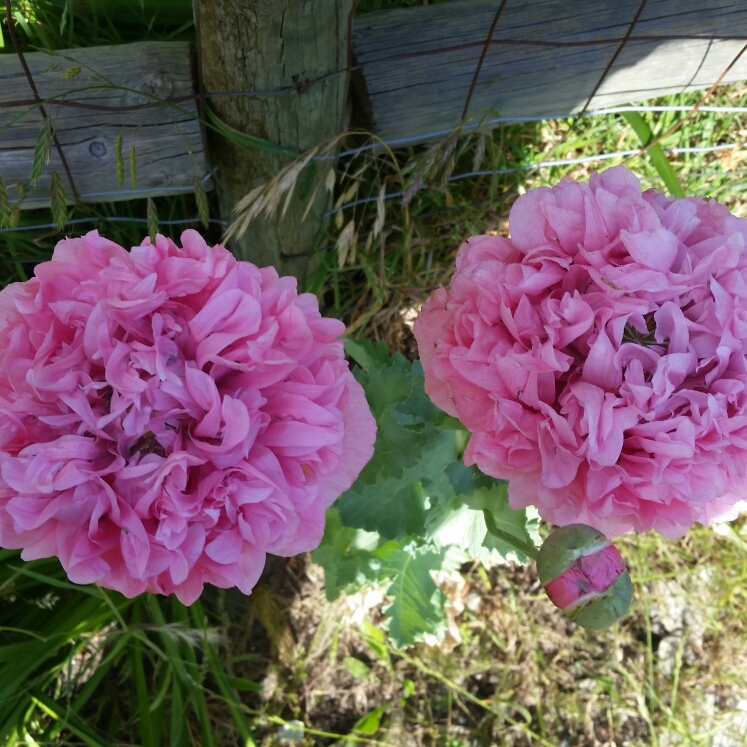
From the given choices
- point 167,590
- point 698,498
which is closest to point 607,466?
point 698,498

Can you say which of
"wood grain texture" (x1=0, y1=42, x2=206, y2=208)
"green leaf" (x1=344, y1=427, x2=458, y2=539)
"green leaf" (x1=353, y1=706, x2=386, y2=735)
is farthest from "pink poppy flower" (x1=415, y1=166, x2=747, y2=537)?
"green leaf" (x1=353, y1=706, x2=386, y2=735)

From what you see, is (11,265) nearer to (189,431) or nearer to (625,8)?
(189,431)

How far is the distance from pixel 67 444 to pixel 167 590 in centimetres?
26

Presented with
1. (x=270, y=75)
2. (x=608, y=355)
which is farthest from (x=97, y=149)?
(x=608, y=355)

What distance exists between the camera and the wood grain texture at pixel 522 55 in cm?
144

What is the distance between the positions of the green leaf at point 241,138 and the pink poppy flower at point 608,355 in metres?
0.65

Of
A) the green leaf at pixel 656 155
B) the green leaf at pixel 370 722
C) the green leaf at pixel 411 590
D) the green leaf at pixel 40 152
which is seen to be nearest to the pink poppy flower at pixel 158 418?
the green leaf at pixel 40 152

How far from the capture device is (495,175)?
200 cm

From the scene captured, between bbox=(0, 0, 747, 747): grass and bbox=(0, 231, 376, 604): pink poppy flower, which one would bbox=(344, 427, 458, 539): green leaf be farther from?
bbox=(0, 0, 747, 747): grass

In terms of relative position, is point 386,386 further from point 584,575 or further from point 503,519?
point 584,575

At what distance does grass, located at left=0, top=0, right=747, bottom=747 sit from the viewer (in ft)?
6.28

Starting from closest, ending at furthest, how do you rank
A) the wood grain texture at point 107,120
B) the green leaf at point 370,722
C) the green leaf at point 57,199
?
the green leaf at point 57,199, the wood grain texture at point 107,120, the green leaf at point 370,722

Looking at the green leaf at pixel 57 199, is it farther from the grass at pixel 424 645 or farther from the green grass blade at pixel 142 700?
the green grass blade at pixel 142 700

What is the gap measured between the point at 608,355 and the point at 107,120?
44.4 inches
